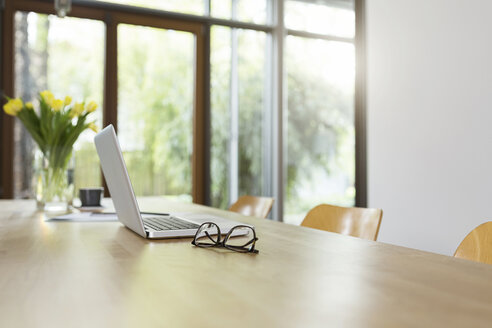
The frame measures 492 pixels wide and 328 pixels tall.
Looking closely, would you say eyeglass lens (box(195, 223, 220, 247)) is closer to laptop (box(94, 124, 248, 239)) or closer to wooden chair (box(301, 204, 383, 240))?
laptop (box(94, 124, 248, 239))

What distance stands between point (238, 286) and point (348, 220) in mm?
1124

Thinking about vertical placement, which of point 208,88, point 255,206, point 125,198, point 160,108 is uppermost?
point 208,88

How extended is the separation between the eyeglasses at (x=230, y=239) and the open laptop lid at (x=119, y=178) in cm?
17

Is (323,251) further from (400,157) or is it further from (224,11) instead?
(224,11)

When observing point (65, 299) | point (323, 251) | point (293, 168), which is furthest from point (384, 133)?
point (65, 299)

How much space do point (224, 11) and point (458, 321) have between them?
451cm

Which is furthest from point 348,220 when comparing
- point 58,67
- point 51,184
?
point 58,67

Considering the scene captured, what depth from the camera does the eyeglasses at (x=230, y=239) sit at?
40.1 inches

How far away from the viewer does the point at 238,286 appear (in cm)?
71

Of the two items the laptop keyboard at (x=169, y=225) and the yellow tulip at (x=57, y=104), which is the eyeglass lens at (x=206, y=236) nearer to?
the laptop keyboard at (x=169, y=225)

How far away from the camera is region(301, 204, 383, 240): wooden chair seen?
1640mm

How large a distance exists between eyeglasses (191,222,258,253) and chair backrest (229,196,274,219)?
114 cm

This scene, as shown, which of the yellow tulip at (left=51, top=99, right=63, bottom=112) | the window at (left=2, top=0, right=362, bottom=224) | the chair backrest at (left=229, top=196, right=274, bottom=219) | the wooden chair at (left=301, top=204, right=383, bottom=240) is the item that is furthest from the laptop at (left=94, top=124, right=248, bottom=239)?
the window at (left=2, top=0, right=362, bottom=224)

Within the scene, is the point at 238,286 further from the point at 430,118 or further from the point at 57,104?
the point at 430,118
